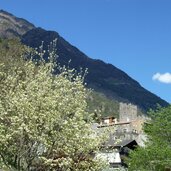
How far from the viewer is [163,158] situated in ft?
173

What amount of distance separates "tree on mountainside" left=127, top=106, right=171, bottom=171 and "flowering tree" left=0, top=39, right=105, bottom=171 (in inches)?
1123

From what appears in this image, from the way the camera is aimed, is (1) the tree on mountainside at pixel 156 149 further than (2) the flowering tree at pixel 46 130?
Yes

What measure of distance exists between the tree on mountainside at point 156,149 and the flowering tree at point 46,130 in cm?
2852

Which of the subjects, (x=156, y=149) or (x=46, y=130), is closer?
(x=46, y=130)

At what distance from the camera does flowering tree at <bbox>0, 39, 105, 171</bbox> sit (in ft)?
76.2

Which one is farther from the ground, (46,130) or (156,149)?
(156,149)

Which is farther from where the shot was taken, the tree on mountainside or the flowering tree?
the tree on mountainside

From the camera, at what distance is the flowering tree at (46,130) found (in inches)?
Result: 915

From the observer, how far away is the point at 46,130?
76.5 ft

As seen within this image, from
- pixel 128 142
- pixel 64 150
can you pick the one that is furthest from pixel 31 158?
pixel 128 142

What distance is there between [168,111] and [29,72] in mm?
33978

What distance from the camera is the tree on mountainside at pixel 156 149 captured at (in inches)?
2072

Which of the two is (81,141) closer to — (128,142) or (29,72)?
(29,72)

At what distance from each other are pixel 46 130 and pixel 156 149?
104 feet
